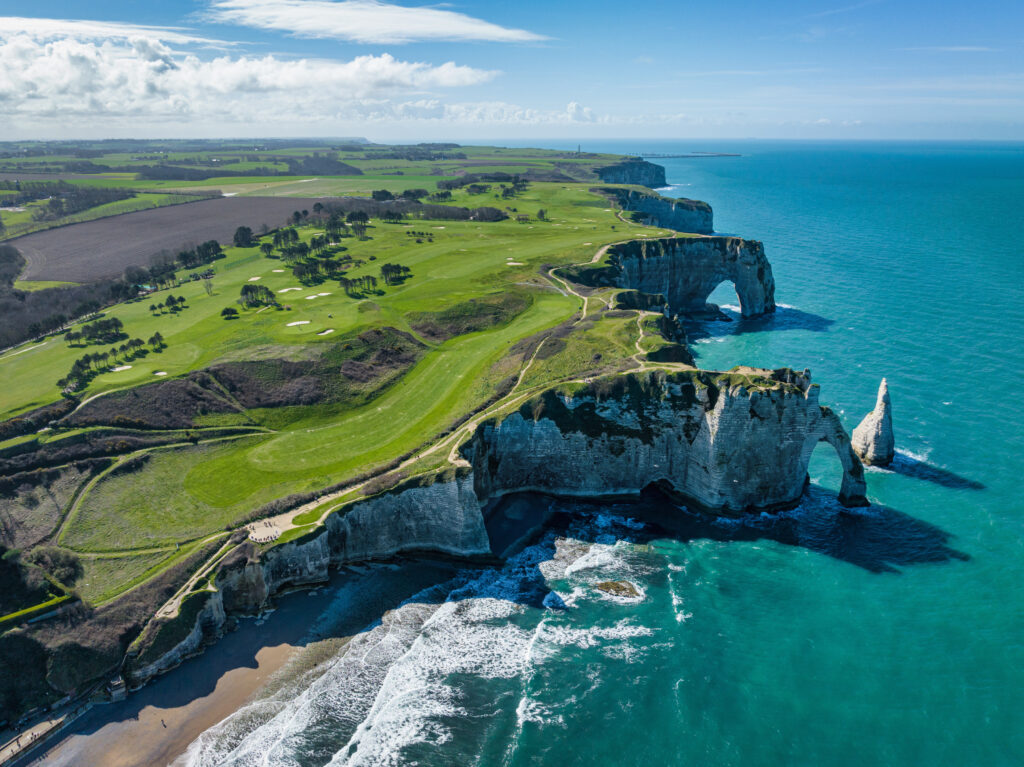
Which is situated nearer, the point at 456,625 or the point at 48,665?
the point at 48,665

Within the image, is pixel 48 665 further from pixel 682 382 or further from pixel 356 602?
pixel 682 382

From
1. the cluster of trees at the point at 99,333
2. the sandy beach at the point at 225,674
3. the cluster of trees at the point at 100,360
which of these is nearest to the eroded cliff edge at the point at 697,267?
the cluster of trees at the point at 100,360

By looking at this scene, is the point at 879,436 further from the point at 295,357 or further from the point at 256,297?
the point at 256,297

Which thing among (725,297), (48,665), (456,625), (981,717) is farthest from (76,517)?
(725,297)

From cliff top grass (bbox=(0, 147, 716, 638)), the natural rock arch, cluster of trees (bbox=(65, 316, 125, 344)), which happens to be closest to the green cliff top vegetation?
cliff top grass (bbox=(0, 147, 716, 638))

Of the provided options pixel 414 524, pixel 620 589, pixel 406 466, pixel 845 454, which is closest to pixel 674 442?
pixel 845 454

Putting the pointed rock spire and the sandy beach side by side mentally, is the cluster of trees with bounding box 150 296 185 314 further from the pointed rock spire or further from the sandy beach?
the pointed rock spire
